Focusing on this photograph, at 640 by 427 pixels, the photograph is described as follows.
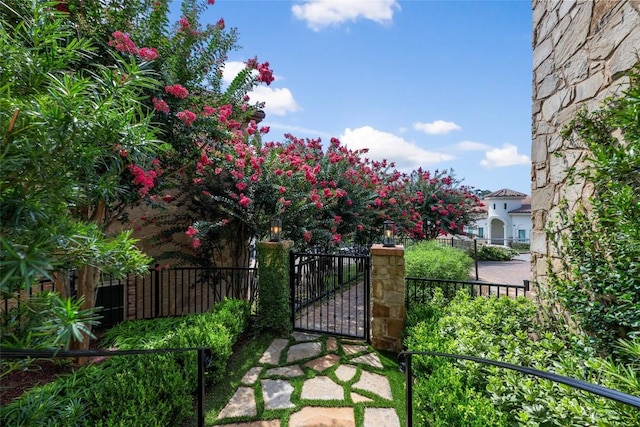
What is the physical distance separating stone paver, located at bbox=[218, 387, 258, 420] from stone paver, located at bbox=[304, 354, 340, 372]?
2.70 feet

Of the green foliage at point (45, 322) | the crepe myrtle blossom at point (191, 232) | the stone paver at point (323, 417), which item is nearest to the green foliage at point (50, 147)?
the green foliage at point (45, 322)

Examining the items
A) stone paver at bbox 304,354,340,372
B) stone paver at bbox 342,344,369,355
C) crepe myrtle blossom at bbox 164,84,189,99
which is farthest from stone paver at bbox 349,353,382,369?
crepe myrtle blossom at bbox 164,84,189,99

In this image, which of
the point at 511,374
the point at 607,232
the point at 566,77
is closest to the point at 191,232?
the point at 511,374

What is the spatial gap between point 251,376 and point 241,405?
508 millimetres

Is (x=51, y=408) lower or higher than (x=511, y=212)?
lower

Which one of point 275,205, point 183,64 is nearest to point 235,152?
point 275,205

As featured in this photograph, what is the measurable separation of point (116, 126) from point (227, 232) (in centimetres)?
431

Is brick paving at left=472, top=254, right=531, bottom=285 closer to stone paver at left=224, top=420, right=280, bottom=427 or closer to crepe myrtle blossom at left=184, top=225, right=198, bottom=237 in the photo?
stone paver at left=224, top=420, right=280, bottom=427

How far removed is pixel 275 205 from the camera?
5293 mm

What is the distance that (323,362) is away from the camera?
3.69 metres

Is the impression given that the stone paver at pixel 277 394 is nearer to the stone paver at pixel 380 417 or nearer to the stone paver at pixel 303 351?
the stone paver at pixel 303 351

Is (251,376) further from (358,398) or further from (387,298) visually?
(387,298)

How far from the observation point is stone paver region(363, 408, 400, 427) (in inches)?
104

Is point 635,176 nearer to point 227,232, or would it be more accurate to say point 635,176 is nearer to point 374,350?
point 374,350
